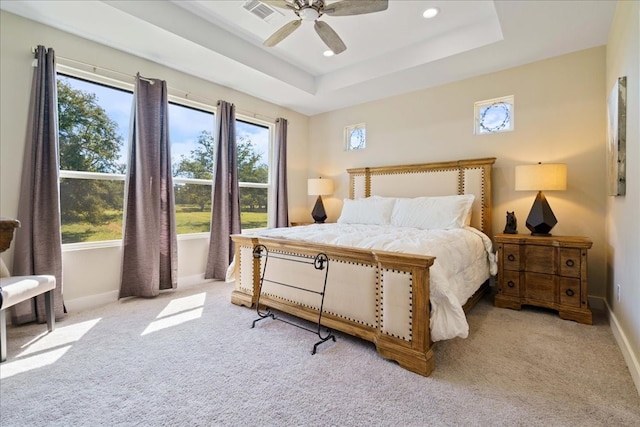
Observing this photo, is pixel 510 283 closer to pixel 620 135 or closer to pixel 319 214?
pixel 620 135

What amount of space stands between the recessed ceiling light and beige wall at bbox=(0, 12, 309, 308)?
2556 mm

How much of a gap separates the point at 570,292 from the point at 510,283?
47 centimetres

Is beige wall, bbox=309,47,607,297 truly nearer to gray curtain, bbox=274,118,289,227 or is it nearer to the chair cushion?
gray curtain, bbox=274,118,289,227

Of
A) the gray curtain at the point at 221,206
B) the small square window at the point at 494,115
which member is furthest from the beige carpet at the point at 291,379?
the small square window at the point at 494,115

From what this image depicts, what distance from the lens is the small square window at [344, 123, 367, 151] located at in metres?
4.89

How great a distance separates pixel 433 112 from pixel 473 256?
228 centimetres

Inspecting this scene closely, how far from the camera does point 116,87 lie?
3.27 metres

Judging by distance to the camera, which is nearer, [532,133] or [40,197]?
[40,197]

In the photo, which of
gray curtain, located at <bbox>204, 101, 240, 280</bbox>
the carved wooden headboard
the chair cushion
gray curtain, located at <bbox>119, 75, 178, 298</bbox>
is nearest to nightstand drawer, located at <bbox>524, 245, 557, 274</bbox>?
the carved wooden headboard

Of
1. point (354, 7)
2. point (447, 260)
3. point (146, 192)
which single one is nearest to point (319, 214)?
point (146, 192)

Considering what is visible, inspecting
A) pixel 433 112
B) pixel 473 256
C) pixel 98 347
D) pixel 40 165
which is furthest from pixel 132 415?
pixel 433 112

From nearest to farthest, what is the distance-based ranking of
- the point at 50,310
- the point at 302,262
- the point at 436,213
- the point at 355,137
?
the point at 50,310 < the point at 302,262 < the point at 436,213 < the point at 355,137

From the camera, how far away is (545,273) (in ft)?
9.26

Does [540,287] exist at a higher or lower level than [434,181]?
lower
